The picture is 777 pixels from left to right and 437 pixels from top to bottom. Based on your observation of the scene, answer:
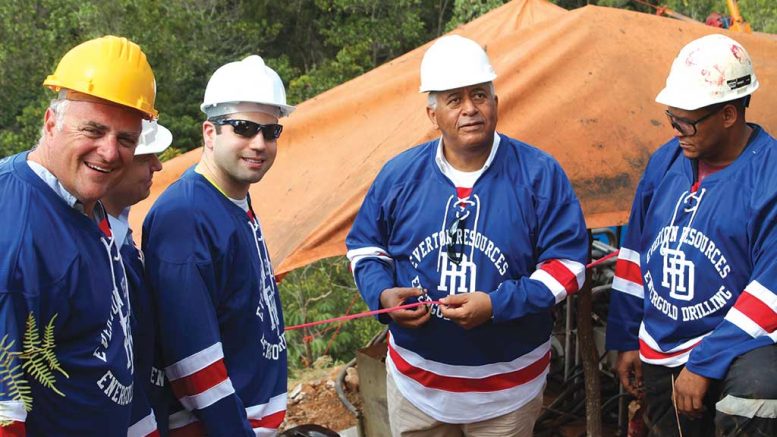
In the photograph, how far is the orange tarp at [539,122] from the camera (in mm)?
3762

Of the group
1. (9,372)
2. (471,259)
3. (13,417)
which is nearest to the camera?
(9,372)

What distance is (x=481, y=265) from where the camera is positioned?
304cm

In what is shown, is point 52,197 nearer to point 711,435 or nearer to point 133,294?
point 133,294

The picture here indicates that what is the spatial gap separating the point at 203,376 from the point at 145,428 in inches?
9.0

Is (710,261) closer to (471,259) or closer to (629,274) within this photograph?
(629,274)

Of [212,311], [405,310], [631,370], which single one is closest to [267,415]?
[212,311]

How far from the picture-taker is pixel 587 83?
4027 mm

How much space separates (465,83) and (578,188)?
0.95 m

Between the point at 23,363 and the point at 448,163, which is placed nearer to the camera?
the point at 23,363

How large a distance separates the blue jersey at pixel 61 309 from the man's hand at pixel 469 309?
123 centimetres

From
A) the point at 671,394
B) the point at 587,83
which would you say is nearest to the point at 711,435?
the point at 671,394

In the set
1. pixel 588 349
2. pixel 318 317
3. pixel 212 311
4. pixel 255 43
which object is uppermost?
pixel 255 43

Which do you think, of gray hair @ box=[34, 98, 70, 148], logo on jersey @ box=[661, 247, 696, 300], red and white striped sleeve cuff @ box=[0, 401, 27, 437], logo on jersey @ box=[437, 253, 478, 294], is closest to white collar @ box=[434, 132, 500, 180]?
logo on jersey @ box=[437, 253, 478, 294]

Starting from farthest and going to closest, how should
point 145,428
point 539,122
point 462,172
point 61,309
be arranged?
point 539,122 < point 462,172 < point 145,428 < point 61,309
